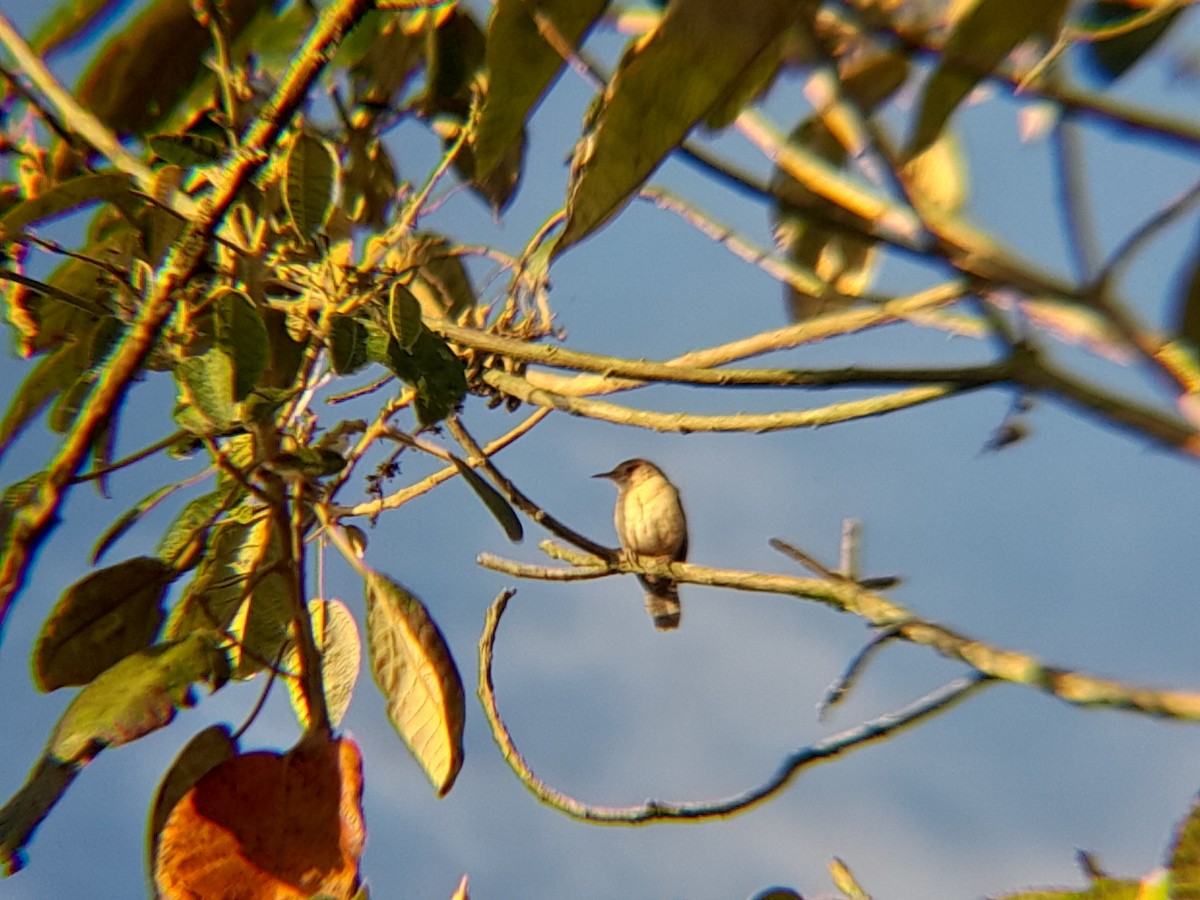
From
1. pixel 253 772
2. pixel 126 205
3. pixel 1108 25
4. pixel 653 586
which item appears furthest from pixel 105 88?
pixel 653 586

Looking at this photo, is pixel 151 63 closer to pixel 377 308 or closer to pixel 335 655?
pixel 377 308

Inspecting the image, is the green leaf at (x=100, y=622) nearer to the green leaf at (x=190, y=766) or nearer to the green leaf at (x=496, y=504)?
the green leaf at (x=190, y=766)

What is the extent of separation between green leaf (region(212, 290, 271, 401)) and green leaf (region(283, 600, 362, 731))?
0.28 m

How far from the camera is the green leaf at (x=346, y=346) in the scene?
109 centimetres

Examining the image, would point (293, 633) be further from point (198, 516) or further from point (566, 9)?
point (566, 9)

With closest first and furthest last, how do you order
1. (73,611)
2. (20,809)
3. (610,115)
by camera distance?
(610,115) → (20,809) → (73,611)

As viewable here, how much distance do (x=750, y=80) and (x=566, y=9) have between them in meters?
0.12

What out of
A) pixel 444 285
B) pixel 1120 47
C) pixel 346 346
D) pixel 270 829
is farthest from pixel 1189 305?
pixel 444 285

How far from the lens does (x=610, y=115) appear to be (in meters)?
0.67

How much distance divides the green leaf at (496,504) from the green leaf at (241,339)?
0.27 m

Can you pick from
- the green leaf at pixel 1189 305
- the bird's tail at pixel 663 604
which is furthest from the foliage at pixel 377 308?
the bird's tail at pixel 663 604

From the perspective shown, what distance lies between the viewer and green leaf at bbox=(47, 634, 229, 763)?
1.01 m

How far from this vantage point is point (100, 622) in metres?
1.18

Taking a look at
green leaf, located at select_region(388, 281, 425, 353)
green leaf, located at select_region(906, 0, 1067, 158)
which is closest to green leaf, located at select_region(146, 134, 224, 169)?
green leaf, located at select_region(388, 281, 425, 353)
